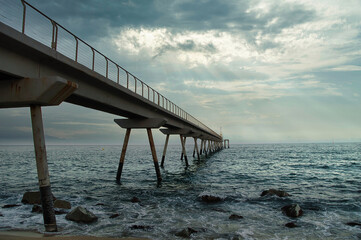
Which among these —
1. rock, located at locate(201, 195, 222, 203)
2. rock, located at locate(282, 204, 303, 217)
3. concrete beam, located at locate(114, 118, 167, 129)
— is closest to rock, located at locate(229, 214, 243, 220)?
rock, located at locate(282, 204, 303, 217)

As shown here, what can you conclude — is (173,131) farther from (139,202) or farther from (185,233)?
(185,233)

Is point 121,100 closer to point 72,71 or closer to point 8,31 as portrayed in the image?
point 72,71

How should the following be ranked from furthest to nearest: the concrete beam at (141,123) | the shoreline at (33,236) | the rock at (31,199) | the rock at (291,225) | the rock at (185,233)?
the concrete beam at (141,123) → the rock at (31,199) → the rock at (291,225) → the rock at (185,233) → the shoreline at (33,236)

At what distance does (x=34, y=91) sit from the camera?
8.12 meters

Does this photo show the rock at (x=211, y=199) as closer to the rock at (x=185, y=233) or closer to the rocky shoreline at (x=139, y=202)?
the rocky shoreline at (x=139, y=202)

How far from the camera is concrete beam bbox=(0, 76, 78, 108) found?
792cm

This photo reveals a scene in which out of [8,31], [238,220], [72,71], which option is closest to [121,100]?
[72,71]

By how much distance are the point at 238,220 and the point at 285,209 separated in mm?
2707

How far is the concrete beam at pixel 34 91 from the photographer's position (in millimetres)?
7918

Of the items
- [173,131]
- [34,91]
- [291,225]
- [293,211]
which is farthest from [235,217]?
[173,131]

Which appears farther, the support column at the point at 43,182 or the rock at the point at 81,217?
the rock at the point at 81,217

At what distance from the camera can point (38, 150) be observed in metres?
8.08

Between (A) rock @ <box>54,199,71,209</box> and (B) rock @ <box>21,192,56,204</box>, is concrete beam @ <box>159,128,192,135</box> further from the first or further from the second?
(A) rock @ <box>54,199,71,209</box>

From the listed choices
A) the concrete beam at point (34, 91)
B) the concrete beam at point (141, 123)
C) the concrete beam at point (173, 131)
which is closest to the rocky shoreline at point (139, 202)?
the concrete beam at point (34, 91)
